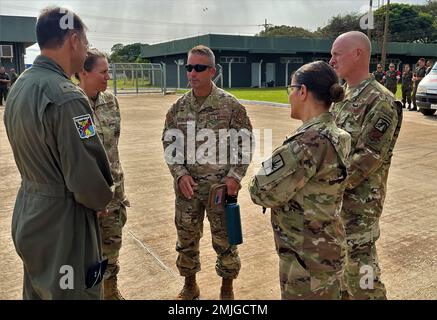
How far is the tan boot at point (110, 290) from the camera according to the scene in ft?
9.62

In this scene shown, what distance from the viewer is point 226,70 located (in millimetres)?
36000

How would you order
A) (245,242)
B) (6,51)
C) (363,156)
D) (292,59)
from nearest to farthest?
(363,156)
(245,242)
(6,51)
(292,59)

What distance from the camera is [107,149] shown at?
2.98 meters

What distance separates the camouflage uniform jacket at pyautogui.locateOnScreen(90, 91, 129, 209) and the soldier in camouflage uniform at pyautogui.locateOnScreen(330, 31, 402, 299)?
160cm

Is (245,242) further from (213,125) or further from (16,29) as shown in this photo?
(16,29)

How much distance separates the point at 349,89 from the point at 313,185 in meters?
1.00

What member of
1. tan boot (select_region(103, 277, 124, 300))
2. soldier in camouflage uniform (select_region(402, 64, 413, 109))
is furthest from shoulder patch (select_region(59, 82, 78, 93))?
soldier in camouflage uniform (select_region(402, 64, 413, 109))

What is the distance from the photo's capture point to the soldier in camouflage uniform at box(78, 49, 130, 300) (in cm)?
286

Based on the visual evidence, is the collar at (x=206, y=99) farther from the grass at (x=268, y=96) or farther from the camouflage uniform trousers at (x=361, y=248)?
the grass at (x=268, y=96)

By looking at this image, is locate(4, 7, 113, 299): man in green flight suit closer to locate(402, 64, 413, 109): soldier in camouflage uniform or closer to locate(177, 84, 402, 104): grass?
locate(402, 64, 413, 109): soldier in camouflage uniform

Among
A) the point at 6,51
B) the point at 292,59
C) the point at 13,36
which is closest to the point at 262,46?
the point at 292,59

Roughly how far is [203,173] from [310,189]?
3.97ft

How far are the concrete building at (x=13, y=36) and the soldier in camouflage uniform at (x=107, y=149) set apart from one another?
26177mm

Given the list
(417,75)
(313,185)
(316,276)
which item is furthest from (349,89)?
(417,75)
